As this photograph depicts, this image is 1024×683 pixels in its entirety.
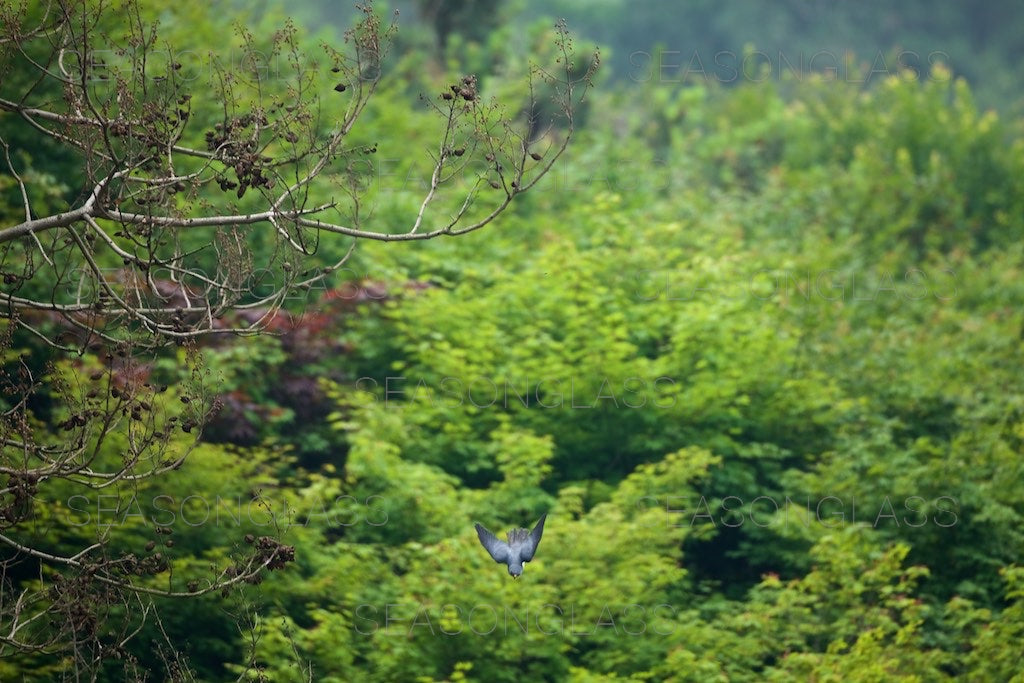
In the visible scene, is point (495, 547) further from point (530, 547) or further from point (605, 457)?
point (605, 457)

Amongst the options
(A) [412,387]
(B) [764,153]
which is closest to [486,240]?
(A) [412,387]

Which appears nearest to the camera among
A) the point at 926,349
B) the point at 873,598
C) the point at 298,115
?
the point at 298,115

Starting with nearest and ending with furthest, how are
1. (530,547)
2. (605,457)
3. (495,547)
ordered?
(530,547) < (495,547) < (605,457)

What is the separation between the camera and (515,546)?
8195 mm

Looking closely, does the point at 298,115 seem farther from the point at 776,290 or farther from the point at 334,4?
the point at 334,4

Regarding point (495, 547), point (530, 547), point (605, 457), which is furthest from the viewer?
point (605, 457)

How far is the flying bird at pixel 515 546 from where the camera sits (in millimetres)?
8086

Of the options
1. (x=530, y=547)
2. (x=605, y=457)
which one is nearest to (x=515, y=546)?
(x=530, y=547)

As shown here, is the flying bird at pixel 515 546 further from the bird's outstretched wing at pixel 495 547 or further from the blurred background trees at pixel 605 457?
the blurred background trees at pixel 605 457

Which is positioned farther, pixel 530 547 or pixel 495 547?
pixel 495 547

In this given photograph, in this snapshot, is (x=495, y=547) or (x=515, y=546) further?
(x=495, y=547)

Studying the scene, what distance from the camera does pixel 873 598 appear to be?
10.1 metres

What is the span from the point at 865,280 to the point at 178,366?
8.19 metres

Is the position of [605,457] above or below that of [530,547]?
above
